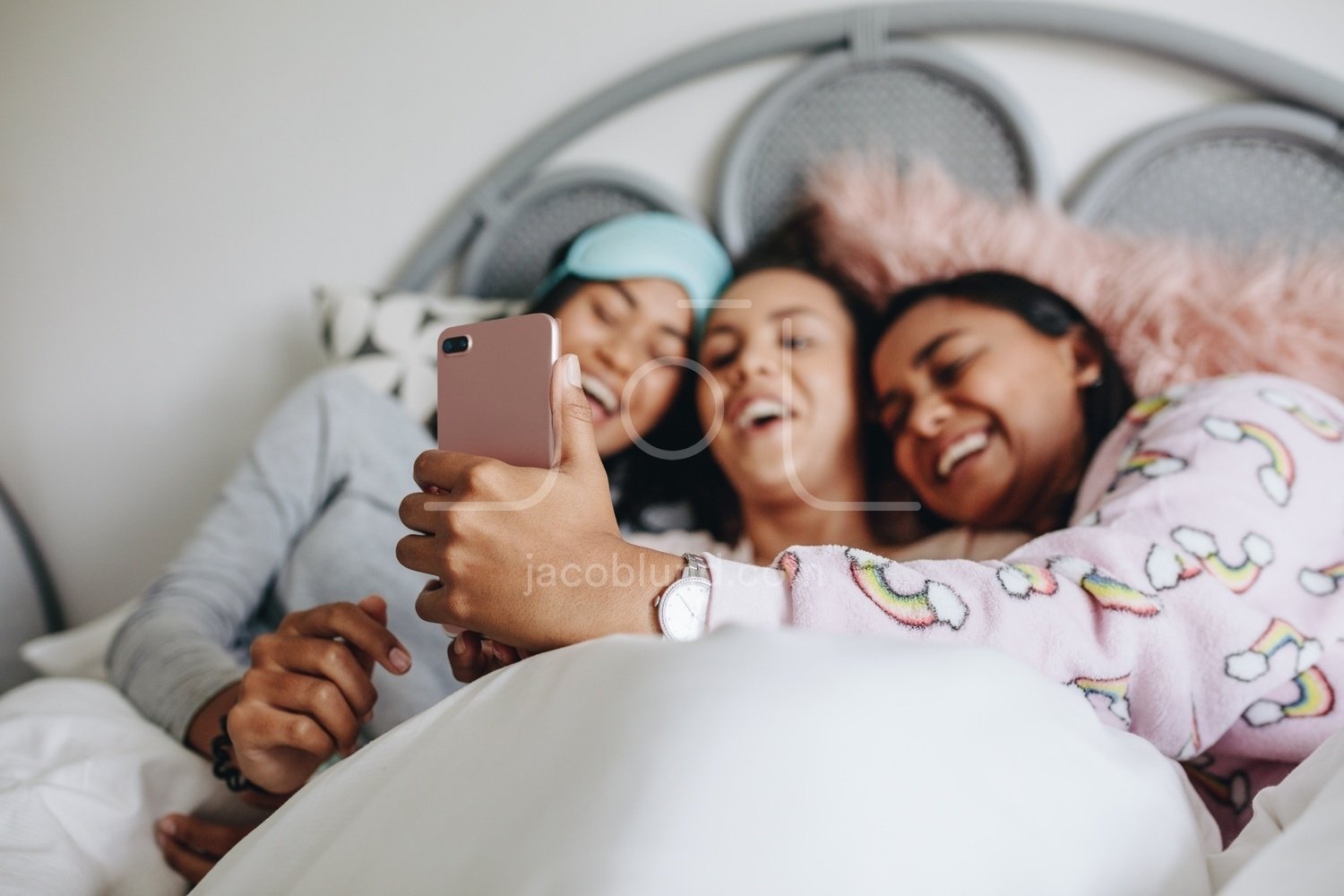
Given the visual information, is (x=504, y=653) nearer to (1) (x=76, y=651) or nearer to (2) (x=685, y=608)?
(2) (x=685, y=608)

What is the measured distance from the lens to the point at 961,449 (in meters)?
0.94

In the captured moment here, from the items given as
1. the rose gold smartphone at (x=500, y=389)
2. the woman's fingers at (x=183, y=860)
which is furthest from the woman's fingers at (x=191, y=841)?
the rose gold smartphone at (x=500, y=389)

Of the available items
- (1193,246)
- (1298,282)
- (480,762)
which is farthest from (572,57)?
(480,762)

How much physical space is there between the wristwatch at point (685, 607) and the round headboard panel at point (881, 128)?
822mm

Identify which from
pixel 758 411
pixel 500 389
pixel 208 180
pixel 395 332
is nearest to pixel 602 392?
pixel 758 411

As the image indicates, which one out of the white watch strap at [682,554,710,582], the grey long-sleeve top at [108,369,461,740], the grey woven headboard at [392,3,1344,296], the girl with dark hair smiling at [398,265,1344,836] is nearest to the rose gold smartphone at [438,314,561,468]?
the girl with dark hair smiling at [398,265,1344,836]

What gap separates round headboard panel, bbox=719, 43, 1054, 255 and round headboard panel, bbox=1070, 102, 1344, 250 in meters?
0.10

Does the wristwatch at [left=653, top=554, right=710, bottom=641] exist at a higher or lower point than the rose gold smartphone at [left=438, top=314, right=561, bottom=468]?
lower

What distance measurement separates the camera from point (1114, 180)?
1.12m

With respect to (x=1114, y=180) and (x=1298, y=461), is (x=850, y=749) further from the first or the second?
(x=1114, y=180)

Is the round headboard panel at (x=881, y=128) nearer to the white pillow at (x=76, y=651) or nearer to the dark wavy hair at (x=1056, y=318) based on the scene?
the dark wavy hair at (x=1056, y=318)

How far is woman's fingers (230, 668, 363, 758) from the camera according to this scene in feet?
2.13

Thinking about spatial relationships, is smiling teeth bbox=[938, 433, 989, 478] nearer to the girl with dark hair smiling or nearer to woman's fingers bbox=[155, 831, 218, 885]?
the girl with dark hair smiling

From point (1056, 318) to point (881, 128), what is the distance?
415 mm
